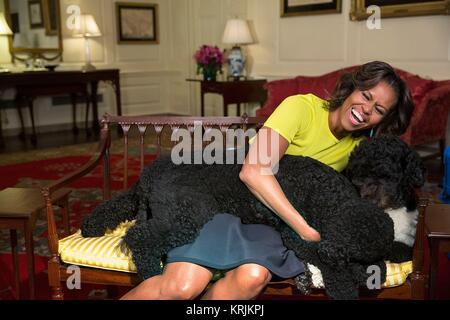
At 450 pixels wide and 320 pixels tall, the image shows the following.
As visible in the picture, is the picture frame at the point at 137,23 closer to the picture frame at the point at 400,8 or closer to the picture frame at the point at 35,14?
the picture frame at the point at 35,14

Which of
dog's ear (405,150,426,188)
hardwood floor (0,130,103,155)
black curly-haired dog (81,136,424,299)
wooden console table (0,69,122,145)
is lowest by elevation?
hardwood floor (0,130,103,155)

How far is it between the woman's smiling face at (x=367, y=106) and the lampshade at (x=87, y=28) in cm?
543

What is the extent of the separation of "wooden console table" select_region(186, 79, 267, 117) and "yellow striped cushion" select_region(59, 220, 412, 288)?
4.02 m

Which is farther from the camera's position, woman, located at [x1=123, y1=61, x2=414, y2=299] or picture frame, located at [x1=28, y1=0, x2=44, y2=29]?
picture frame, located at [x1=28, y1=0, x2=44, y2=29]

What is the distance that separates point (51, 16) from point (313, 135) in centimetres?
Result: 571

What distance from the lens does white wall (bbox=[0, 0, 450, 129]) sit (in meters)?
4.73

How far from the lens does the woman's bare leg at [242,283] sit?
58.7 inches

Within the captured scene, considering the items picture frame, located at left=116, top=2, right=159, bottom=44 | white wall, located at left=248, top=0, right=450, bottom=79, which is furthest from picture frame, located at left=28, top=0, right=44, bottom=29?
white wall, located at left=248, top=0, right=450, bottom=79

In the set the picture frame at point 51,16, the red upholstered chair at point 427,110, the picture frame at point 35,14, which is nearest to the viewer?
the red upholstered chair at point 427,110

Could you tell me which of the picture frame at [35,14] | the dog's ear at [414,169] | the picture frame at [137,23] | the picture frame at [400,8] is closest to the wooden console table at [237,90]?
the picture frame at [400,8]

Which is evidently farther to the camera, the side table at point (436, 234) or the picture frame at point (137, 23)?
the picture frame at point (137, 23)

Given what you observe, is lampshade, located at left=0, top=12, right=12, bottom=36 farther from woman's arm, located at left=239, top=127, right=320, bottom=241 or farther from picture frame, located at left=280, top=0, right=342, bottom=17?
woman's arm, located at left=239, top=127, right=320, bottom=241

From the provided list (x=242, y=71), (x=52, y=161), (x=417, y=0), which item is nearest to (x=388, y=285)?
(x=417, y=0)

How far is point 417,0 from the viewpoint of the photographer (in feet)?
15.0
